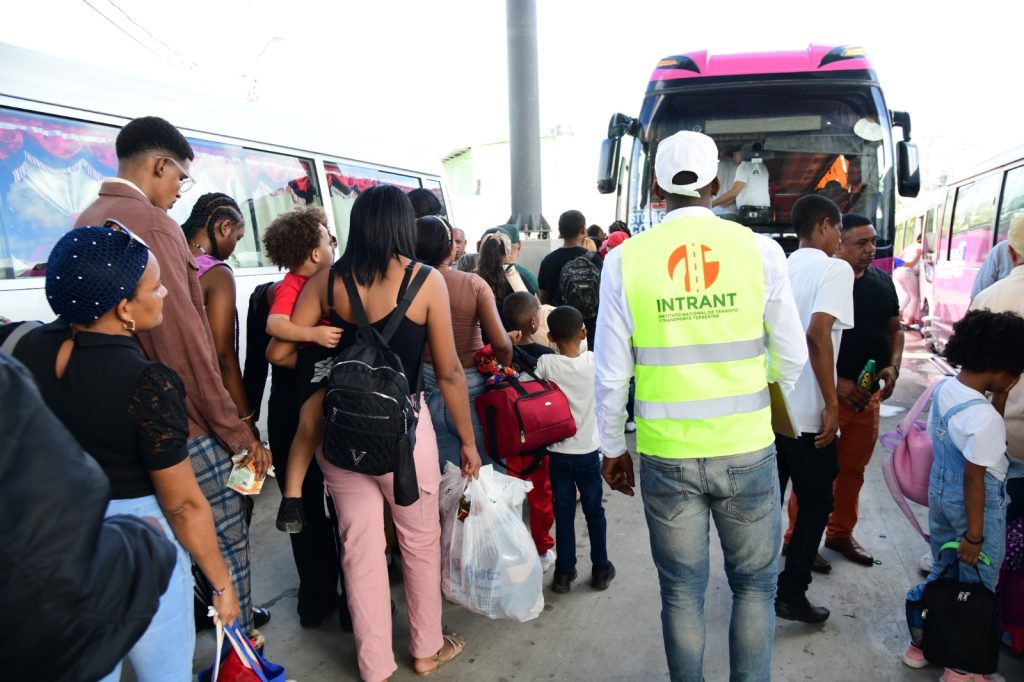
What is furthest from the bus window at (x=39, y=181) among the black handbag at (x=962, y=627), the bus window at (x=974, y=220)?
the bus window at (x=974, y=220)

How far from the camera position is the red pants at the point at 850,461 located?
3.54 meters

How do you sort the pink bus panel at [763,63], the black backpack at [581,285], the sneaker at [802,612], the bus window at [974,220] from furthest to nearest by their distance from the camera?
the bus window at [974,220] → the pink bus panel at [763,63] → the black backpack at [581,285] → the sneaker at [802,612]

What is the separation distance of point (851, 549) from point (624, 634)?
1.49 m

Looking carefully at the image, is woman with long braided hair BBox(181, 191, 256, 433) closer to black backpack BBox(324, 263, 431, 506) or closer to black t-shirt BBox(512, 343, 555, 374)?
black backpack BBox(324, 263, 431, 506)

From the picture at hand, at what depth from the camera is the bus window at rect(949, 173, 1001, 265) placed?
7242 mm

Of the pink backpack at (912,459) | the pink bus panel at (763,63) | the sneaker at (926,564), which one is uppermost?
the pink bus panel at (763,63)

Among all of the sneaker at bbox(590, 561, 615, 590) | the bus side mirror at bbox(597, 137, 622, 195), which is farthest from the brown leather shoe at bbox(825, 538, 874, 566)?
the bus side mirror at bbox(597, 137, 622, 195)

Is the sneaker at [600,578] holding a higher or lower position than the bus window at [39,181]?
lower

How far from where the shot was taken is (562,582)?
3.46 meters

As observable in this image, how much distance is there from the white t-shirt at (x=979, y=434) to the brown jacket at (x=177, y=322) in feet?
9.08

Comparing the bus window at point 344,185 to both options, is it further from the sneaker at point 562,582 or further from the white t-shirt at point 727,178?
the sneaker at point 562,582

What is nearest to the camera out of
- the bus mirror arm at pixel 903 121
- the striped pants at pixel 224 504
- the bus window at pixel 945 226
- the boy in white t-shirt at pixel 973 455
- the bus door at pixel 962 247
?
the striped pants at pixel 224 504

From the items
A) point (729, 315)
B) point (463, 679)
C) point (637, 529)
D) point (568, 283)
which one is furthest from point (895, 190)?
point (463, 679)

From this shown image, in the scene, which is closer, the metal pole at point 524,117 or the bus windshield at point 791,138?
the bus windshield at point 791,138
